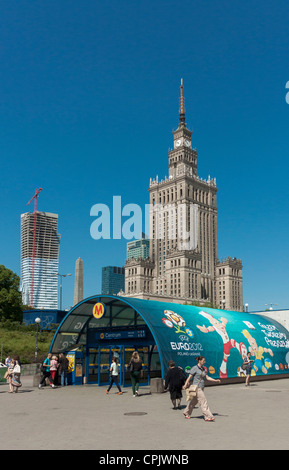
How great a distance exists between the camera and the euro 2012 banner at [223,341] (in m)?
24.9

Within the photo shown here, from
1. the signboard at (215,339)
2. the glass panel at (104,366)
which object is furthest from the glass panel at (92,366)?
the signboard at (215,339)

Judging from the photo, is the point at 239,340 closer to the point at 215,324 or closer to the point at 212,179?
the point at 215,324

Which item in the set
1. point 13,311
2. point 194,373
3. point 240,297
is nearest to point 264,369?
point 194,373

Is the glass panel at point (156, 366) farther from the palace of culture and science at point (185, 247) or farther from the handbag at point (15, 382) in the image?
the palace of culture and science at point (185, 247)

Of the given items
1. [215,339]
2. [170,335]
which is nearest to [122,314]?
[170,335]

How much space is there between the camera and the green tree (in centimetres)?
7094

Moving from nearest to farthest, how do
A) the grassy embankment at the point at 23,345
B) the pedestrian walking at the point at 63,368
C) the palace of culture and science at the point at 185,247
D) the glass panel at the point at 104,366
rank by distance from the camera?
the pedestrian walking at the point at 63,368
the glass panel at the point at 104,366
the grassy embankment at the point at 23,345
the palace of culture and science at the point at 185,247

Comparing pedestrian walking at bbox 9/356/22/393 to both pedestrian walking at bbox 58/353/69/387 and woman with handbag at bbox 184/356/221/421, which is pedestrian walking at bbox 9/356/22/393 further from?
woman with handbag at bbox 184/356/221/421

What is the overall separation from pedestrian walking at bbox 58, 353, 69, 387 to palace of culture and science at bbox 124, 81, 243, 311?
450ft

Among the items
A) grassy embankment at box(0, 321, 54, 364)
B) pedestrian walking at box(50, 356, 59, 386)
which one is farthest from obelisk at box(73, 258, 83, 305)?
pedestrian walking at box(50, 356, 59, 386)

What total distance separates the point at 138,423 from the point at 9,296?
204ft

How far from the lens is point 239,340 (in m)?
29.6

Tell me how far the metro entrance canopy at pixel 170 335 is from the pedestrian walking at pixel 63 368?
1.41 metres

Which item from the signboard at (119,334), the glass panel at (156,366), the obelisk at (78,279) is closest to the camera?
the signboard at (119,334)
